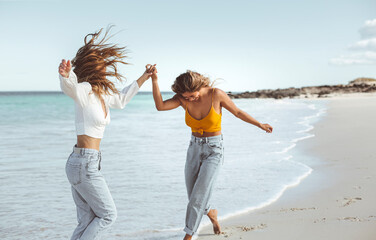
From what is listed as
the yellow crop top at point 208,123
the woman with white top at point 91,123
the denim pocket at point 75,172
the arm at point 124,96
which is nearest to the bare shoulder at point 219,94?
the yellow crop top at point 208,123

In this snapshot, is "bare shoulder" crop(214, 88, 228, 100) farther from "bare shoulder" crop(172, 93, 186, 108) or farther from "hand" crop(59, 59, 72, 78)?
"hand" crop(59, 59, 72, 78)

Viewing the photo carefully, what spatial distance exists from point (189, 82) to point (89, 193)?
149cm

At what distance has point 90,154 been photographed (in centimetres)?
326

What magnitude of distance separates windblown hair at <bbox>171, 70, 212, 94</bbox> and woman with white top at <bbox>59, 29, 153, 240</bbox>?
73 centimetres

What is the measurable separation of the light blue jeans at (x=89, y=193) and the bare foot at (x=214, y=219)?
1432 millimetres

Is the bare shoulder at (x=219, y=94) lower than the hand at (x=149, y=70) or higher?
lower

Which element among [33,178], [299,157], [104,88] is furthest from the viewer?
[299,157]

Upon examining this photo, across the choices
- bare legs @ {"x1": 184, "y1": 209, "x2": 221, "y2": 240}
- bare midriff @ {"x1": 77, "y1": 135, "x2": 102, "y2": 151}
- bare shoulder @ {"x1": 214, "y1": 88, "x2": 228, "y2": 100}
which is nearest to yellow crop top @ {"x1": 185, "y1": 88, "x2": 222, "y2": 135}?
bare shoulder @ {"x1": 214, "y1": 88, "x2": 228, "y2": 100}

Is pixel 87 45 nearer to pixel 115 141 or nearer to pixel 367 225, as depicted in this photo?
pixel 367 225

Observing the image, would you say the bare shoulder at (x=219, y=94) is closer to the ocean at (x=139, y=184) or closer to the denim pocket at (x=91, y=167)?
the denim pocket at (x=91, y=167)

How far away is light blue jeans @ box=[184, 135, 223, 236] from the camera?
421 centimetres

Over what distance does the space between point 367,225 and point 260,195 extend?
6.58 feet

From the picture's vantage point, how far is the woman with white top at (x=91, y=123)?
10.6ft

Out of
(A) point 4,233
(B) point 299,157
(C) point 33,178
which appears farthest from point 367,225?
(C) point 33,178
